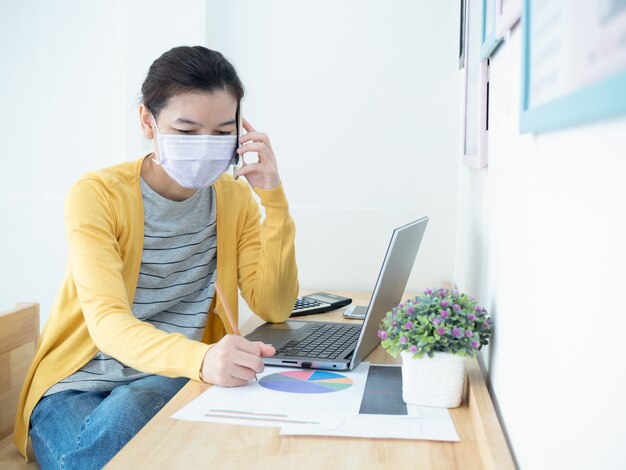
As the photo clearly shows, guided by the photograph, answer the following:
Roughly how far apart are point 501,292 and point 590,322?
0.52m

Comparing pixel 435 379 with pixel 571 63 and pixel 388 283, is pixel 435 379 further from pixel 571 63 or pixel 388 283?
pixel 571 63

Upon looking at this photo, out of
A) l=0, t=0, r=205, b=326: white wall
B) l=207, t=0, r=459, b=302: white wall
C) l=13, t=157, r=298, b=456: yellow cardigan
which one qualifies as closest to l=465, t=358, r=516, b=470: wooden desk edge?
l=13, t=157, r=298, b=456: yellow cardigan

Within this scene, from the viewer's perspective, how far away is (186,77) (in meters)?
1.44

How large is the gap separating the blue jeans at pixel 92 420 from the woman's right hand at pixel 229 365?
0.14 meters

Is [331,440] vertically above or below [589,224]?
below

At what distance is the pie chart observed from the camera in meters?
1.14

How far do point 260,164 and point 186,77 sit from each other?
10.2 inches

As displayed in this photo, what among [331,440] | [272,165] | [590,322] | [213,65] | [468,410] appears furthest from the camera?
[272,165]

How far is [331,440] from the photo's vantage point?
0.93 m

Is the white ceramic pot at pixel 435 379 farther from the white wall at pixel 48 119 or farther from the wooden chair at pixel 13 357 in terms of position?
the white wall at pixel 48 119

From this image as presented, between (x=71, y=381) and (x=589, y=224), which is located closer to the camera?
(x=589, y=224)

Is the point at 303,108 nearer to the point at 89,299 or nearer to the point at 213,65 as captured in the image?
the point at 213,65

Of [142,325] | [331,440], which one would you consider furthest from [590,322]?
[142,325]

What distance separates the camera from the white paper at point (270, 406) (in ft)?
3.26
